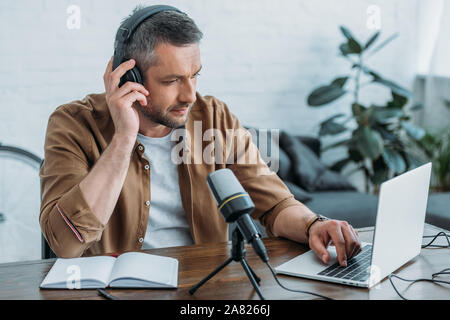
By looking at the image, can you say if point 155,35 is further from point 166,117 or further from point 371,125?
point 371,125

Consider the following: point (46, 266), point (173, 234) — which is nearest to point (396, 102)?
point (173, 234)

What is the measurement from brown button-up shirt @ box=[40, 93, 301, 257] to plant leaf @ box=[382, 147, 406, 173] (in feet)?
6.01

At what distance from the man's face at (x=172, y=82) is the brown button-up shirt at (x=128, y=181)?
5.0 inches

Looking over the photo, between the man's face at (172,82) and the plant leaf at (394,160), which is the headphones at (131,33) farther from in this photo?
the plant leaf at (394,160)

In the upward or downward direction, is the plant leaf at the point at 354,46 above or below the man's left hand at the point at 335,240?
above

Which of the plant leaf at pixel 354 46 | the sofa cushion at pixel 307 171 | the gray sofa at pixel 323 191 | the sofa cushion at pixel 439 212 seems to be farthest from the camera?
the plant leaf at pixel 354 46

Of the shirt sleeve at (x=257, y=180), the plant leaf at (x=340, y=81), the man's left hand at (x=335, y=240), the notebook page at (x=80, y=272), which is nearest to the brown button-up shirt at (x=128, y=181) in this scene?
the shirt sleeve at (x=257, y=180)

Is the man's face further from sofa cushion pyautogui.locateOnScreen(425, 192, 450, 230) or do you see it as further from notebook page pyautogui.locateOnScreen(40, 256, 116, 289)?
sofa cushion pyautogui.locateOnScreen(425, 192, 450, 230)

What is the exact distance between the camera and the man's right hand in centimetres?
140

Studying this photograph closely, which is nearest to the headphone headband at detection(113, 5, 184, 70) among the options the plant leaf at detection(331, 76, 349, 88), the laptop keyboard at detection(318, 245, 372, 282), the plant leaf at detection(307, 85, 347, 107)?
the laptop keyboard at detection(318, 245, 372, 282)

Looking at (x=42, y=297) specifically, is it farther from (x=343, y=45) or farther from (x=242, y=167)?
(x=343, y=45)

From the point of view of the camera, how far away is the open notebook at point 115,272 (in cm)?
104

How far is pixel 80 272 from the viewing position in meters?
1.08

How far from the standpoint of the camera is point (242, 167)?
5.35ft
